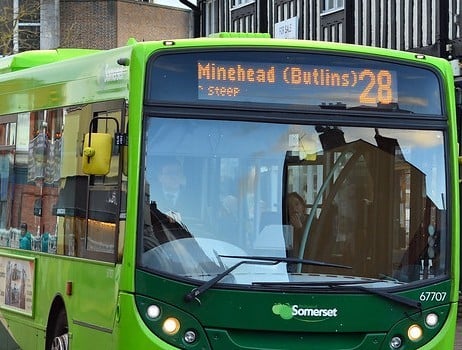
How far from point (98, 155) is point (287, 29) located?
24.5 metres

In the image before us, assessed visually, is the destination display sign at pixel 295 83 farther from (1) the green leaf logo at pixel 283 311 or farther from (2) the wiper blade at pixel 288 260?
(1) the green leaf logo at pixel 283 311

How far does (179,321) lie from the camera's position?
274 inches

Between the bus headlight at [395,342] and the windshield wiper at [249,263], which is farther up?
the windshield wiper at [249,263]

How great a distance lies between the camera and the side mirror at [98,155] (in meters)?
7.18

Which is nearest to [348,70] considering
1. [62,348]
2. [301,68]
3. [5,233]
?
[301,68]

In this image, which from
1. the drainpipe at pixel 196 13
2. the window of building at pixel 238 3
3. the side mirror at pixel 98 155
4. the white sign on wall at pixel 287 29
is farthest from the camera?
the drainpipe at pixel 196 13

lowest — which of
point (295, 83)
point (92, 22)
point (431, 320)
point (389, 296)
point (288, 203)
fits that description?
point (431, 320)

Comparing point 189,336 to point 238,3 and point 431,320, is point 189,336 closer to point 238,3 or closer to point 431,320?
point 431,320

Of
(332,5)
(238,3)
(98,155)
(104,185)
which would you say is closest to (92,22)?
(238,3)

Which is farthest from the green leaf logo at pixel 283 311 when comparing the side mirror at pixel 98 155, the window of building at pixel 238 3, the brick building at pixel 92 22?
the brick building at pixel 92 22

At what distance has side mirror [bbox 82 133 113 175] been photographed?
23.5 feet

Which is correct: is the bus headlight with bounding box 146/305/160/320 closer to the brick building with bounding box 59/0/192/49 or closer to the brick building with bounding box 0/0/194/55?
the brick building with bounding box 0/0/194/55

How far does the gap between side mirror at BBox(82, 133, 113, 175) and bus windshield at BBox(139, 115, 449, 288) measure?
0.27 metres

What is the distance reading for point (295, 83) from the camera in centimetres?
743
